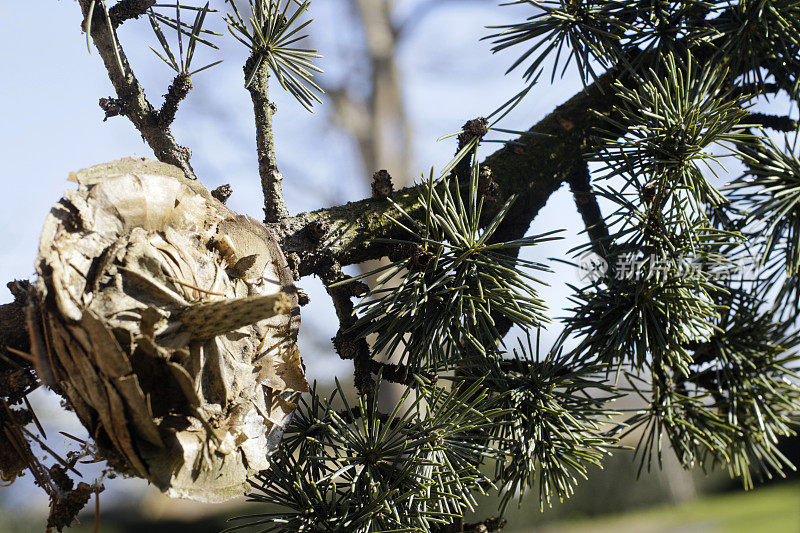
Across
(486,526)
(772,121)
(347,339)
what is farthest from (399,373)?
(772,121)

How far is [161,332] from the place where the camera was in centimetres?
31

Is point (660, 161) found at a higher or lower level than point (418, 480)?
higher

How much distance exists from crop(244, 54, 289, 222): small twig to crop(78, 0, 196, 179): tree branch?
59 millimetres

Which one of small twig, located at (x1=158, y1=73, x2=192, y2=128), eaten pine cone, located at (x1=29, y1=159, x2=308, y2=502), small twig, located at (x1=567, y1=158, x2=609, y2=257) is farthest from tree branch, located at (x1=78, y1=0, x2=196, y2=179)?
small twig, located at (x1=567, y1=158, x2=609, y2=257)

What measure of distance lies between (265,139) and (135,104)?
0.34ft

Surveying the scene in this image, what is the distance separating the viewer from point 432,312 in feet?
1.46

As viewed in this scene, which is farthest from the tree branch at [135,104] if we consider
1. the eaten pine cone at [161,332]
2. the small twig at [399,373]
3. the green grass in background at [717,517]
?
the green grass in background at [717,517]

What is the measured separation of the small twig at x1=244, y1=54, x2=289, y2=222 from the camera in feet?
1.57

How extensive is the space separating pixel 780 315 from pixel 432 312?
331mm

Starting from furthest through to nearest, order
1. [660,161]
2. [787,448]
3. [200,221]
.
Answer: [787,448]
[660,161]
[200,221]

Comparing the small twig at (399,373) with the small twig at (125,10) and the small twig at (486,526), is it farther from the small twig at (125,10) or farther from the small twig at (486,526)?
the small twig at (125,10)

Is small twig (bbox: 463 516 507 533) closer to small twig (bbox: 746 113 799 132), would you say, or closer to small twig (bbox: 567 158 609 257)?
small twig (bbox: 567 158 609 257)

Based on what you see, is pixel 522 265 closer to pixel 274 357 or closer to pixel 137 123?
pixel 274 357

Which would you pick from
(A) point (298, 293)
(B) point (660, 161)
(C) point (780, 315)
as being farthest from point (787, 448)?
(A) point (298, 293)
